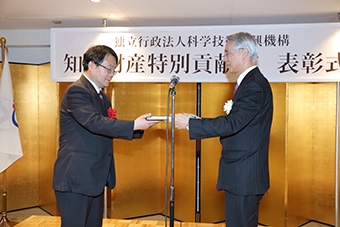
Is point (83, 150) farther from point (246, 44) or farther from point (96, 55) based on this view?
point (246, 44)

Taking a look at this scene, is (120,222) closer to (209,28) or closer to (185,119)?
(185,119)

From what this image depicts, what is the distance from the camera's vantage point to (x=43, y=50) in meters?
4.70

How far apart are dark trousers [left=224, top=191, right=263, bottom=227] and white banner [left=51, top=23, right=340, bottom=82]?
180 cm

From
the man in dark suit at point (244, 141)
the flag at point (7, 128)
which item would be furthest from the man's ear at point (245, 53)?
the flag at point (7, 128)

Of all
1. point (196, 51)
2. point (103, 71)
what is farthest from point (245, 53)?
point (196, 51)

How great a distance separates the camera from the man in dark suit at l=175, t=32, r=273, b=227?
6.34 feet

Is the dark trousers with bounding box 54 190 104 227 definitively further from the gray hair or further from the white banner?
the white banner

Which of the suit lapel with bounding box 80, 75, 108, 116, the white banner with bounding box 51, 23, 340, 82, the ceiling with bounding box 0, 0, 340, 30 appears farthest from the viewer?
the white banner with bounding box 51, 23, 340, 82

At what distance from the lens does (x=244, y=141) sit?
198cm

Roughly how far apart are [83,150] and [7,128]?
2.22 metres

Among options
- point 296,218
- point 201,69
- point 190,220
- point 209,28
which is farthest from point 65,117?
point 296,218

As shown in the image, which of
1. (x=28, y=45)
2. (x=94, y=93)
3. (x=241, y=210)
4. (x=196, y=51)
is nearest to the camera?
(x=241, y=210)

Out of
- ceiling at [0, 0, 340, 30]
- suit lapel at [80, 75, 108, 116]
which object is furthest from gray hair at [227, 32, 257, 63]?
ceiling at [0, 0, 340, 30]

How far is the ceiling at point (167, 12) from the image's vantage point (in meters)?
3.17
